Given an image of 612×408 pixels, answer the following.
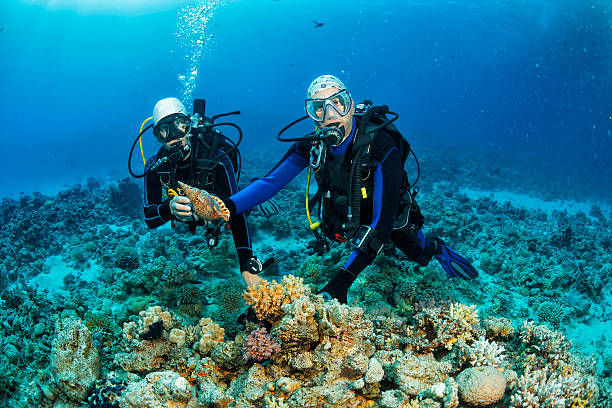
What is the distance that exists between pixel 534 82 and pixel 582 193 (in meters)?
161

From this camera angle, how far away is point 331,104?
391 centimetres

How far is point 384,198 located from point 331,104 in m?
1.36

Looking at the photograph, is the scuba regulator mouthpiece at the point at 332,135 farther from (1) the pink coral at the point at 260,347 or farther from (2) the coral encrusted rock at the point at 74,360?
(2) the coral encrusted rock at the point at 74,360

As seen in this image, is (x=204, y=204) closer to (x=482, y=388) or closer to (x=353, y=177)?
(x=353, y=177)

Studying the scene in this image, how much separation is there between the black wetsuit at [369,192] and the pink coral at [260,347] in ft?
4.07

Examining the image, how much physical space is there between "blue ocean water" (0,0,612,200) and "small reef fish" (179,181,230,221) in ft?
85.4

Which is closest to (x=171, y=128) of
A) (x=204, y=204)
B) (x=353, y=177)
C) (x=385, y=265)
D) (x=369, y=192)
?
(x=204, y=204)

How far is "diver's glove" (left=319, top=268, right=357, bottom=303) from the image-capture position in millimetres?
3498

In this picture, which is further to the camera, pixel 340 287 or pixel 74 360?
pixel 340 287

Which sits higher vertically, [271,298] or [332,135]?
[332,135]

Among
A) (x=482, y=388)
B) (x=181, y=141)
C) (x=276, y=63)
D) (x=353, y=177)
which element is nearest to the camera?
(x=482, y=388)

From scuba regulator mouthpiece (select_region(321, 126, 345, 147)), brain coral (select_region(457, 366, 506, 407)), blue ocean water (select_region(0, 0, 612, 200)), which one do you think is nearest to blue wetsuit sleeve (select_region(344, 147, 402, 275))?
scuba regulator mouthpiece (select_region(321, 126, 345, 147))

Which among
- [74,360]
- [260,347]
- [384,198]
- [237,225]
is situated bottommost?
[260,347]

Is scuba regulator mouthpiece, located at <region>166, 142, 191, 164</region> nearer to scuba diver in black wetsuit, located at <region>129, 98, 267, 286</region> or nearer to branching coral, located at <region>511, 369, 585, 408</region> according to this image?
scuba diver in black wetsuit, located at <region>129, 98, 267, 286</region>
